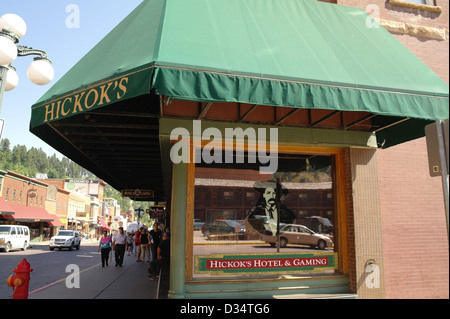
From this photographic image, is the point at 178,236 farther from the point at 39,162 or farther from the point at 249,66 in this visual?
the point at 39,162

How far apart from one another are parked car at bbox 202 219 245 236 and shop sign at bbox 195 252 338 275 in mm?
435

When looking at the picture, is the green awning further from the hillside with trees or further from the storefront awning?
the hillside with trees

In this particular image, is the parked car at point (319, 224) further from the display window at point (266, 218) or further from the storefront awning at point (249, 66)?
the storefront awning at point (249, 66)

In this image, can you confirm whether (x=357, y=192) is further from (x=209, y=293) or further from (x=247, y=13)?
(x=247, y=13)

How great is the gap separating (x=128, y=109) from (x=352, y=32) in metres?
4.72

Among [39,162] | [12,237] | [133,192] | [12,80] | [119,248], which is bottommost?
[12,237]

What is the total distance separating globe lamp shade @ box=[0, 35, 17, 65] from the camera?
5.40 meters

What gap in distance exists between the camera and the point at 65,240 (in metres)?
29.0

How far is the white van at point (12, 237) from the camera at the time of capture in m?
25.0

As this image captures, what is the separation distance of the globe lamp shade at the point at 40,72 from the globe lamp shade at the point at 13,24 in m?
0.52

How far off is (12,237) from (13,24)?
2532cm

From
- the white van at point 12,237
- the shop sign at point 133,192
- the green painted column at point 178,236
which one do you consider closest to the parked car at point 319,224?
the green painted column at point 178,236

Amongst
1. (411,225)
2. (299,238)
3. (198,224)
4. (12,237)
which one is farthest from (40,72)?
(12,237)

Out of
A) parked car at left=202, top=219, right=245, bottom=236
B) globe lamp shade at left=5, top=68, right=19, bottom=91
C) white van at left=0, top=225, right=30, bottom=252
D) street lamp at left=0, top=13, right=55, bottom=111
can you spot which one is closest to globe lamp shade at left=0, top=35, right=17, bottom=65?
street lamp at left=0, top=13, right=55, bottom=111
